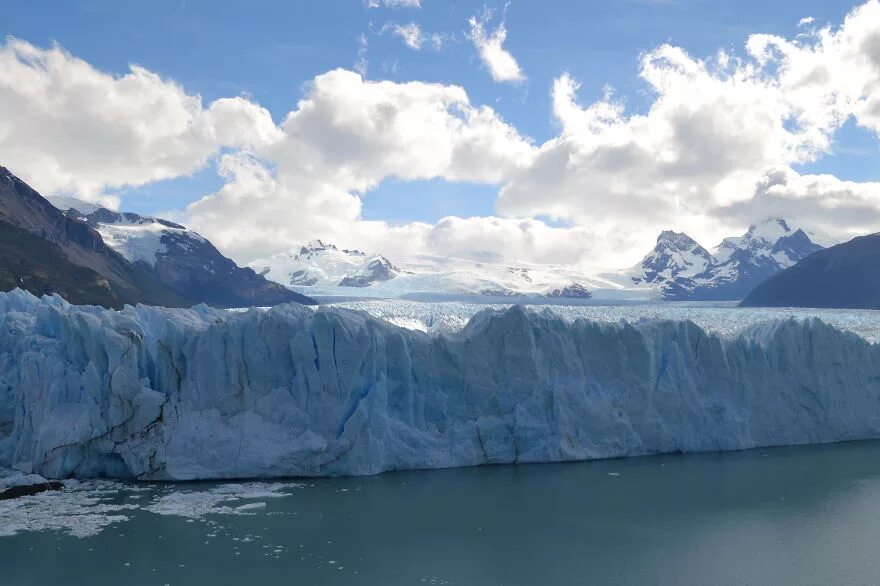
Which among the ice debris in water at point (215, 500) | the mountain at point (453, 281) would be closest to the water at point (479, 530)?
the ice debris in water at point (215, 500)

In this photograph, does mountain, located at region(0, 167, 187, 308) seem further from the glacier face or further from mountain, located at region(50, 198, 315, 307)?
the glacier face

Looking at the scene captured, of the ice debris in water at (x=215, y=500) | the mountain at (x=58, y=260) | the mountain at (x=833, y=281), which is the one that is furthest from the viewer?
the mountain at (x=833, y=281)

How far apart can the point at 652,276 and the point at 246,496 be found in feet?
620

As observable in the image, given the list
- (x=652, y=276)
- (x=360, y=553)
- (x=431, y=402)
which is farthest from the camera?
(x=652, y=276)

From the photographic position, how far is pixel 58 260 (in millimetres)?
63531

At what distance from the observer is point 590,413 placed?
707 inches

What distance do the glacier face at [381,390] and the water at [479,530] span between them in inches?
29.1

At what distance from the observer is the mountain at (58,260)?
58.5 metres

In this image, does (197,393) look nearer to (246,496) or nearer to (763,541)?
(246,496)

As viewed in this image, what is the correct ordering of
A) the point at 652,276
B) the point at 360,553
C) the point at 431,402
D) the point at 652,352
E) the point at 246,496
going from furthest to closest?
1. the point at 652,276
2. the point at 652,352
3. the point at 431,402
4. the point at 246,496
5. the point at 360,553

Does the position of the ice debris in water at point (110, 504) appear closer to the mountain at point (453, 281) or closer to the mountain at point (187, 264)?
the mountain at point (453, 281)

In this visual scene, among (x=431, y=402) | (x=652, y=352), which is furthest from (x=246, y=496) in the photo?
(x=652, y=352)

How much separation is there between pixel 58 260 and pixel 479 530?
196ft

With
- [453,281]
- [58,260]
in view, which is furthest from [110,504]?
[453,281]
